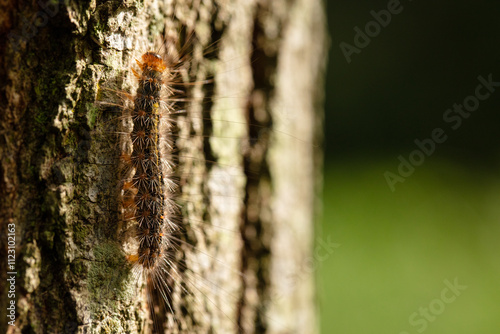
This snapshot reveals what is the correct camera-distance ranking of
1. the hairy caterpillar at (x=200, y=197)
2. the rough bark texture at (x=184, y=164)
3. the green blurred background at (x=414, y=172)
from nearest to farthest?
the rough bark texture at (x=184, y=164) < the hairy caterpillar at (x=200, y=197) < the green blurred background at (x=414, y=172)

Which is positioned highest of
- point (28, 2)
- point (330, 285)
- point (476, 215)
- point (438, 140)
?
point (28, 2)

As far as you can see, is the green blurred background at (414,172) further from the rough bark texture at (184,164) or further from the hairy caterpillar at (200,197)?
the hairy caterpillar at (200,197)

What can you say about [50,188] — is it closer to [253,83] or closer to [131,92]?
[131,92]

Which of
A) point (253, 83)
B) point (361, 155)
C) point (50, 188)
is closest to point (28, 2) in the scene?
point (50, 188)

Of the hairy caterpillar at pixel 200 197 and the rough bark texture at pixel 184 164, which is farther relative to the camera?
the hairy caterpillar at pixel 200 197

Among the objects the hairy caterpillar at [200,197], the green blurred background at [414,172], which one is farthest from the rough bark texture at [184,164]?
the green blurred background at [414,172]

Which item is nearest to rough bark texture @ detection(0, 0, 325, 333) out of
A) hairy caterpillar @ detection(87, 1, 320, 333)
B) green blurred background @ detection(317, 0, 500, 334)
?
hairy caterpillar @ detection(87, 1, 320, 333)

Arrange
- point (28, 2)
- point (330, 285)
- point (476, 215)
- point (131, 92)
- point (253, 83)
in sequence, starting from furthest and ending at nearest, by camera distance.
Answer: point (476, 215), point (330, 285), point (253, 83), point (131, 92), point (28, 2)
